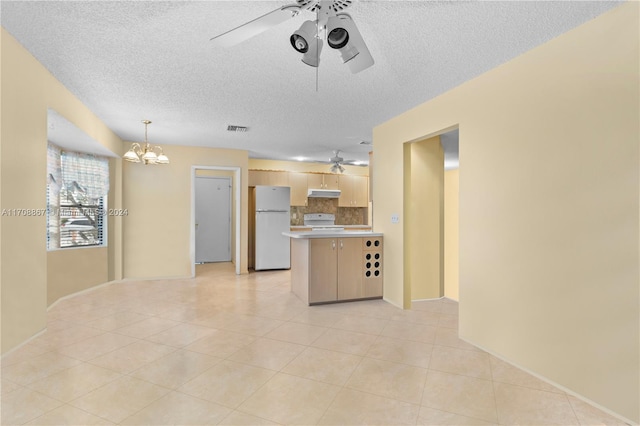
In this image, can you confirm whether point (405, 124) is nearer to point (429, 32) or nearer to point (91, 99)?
point (429, 32)

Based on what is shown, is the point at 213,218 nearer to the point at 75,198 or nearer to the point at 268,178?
the point at 268,178

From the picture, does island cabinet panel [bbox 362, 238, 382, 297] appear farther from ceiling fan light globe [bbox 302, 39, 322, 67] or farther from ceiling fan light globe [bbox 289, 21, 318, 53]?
ceiling fan light globe [bbox 289, 21, 318, 53]

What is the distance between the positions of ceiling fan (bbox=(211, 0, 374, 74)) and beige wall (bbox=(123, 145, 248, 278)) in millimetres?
4520

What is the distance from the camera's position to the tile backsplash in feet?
25.7

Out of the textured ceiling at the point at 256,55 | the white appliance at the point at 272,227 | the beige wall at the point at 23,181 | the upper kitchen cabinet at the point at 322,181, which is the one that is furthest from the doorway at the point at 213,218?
the beige wall at the point at 23,181

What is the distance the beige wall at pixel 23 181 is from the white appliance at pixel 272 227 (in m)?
3.77

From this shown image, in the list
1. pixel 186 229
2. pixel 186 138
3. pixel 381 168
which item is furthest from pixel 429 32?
pixel 186 229

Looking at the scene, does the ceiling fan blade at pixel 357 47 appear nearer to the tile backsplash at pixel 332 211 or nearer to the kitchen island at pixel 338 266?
the kitchen island at pixel 338 266

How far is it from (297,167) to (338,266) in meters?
3.81

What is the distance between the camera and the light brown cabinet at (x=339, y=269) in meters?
4.18

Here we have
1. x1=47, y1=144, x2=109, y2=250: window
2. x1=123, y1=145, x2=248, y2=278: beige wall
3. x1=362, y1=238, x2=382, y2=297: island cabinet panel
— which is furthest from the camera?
x1=123, y1=145, x2=248, y2=278: beige wall

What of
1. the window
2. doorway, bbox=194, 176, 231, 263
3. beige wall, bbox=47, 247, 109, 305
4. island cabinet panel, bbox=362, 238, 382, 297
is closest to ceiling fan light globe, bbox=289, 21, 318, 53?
island cabinet panel, bbox=362, 238, 382, 297

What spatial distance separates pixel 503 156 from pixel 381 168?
1944mm

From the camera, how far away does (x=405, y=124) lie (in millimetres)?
3963
